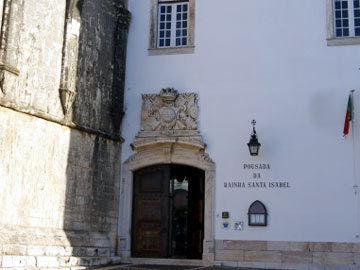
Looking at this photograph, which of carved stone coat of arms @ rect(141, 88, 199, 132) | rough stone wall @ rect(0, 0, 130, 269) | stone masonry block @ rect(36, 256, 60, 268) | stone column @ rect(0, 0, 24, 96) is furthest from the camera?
carved stone coat of arms @ rect(141, 88, 199, 132)

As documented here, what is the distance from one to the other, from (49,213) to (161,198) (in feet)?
8.77

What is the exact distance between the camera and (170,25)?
12.6 m

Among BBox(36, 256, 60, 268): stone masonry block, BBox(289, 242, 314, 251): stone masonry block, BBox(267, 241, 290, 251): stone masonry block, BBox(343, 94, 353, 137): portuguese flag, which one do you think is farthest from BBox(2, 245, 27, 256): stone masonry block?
BBox(343, 94, 353, 137): portuguese flag

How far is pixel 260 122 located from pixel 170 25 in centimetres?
305

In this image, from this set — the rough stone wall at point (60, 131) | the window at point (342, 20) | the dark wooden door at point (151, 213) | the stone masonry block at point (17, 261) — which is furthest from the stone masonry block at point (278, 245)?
the stone masonry block at point (17, 261)

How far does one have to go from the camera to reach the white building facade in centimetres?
1091

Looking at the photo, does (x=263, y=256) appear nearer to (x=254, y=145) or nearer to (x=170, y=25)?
(x=254, y=145)

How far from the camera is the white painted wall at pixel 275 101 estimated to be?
1096cm

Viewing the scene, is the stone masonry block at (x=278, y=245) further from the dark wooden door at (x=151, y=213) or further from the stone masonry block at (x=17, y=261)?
the stone masonry block at (x=17, y=261)

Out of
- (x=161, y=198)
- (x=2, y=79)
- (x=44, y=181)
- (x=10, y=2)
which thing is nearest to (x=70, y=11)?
(x=10, y=2)

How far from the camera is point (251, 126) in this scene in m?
11.5

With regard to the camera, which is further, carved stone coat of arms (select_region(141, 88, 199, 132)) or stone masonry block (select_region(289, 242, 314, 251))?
carved stone coat of arms (select_region(141, 88, 199, 132))

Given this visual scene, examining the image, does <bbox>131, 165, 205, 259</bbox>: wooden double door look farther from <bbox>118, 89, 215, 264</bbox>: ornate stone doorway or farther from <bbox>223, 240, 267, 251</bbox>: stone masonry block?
<bbox>223, 240, 267, 251</bbox>: stone masonry block

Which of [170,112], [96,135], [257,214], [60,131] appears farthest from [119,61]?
[257,214]
